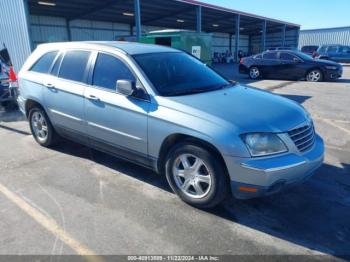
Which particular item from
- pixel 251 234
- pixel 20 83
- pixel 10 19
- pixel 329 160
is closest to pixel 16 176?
pixel 20 83

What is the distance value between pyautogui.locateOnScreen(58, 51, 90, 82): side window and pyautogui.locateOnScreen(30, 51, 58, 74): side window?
40 centimetres

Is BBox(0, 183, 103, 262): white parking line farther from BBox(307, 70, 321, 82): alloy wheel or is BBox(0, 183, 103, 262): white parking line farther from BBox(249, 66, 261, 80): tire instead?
BBox(249, 66, 261, 80): tire

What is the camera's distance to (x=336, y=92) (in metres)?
11.1

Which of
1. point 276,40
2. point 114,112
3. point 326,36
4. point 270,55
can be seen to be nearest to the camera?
point 114,112

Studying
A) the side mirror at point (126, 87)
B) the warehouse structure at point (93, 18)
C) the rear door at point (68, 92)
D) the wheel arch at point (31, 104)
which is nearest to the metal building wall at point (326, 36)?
the warehouse structure at point (93, 18)

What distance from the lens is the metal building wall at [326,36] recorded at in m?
37.5

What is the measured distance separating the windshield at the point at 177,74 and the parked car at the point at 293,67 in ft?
36.3

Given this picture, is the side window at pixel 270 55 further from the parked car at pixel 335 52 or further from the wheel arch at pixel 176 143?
the wheel arch at pixel 176 143

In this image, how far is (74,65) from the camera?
4.48m

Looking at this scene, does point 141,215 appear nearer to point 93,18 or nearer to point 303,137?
point 303,137

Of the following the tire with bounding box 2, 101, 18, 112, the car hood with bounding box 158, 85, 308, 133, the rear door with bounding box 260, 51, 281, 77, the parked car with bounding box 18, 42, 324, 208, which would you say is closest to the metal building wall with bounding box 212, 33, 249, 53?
the rear door with bounding box 260, 51, 281, 77

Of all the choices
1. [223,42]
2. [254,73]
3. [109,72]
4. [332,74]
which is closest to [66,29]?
[254,73]

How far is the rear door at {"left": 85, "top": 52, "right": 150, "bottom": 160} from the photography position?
3588 mm

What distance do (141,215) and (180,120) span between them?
1111mm
